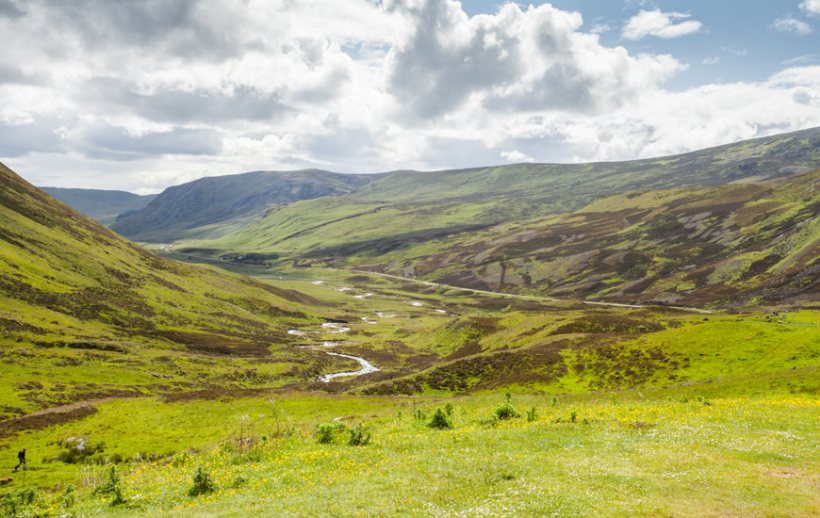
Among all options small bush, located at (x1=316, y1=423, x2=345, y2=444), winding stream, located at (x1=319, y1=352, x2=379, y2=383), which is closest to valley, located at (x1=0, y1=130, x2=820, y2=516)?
small bush, located at (x1=316, y1=423, x2=345, y2=444)

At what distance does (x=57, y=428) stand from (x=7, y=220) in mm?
128480

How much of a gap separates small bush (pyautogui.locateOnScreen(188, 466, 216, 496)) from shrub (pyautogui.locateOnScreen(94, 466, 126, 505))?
3.47 metres

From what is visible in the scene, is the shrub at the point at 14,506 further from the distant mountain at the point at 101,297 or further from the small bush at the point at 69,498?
the distant mountain at the point at 101,297

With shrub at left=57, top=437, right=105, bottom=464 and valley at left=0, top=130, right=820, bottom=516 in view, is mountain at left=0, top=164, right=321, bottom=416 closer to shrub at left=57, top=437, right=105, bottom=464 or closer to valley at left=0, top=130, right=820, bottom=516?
valley at left=0, top=130, right=820, bottom=516

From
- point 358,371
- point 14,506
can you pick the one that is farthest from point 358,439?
point 358,371

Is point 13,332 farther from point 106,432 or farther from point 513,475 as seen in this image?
point 513,475

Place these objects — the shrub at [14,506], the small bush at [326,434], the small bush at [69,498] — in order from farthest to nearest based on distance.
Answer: the small bush at [326,434] < the small bush at [69,498] < the shrub at [14,506]

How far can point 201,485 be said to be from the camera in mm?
24312

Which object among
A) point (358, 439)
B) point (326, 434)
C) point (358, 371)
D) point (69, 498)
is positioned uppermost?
point (358, 439)

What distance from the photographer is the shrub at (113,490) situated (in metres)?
24.0

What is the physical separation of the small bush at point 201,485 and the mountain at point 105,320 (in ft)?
179

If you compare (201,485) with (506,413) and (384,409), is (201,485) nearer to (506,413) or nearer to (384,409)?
(506,413)

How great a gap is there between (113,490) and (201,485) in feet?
17.7

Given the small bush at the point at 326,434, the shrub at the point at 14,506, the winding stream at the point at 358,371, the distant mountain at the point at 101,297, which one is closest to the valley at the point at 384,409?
the small bush at the point at 326,434
